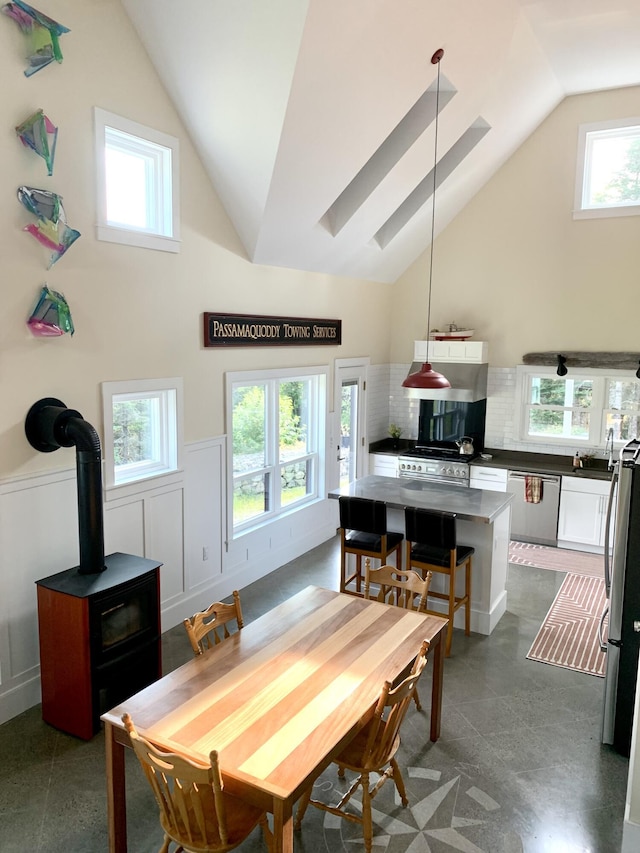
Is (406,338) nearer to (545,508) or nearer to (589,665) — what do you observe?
(545,508)

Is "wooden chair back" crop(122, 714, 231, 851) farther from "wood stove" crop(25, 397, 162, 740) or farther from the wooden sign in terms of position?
the wooden sign

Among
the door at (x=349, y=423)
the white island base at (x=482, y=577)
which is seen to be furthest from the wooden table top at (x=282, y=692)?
the door at (x=349, y=423)

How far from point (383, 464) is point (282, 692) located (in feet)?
20.5

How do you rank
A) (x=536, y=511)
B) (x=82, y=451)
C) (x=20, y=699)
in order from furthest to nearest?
(x=536, y=511) → (x=20, y=699) → (x=82, y=451)

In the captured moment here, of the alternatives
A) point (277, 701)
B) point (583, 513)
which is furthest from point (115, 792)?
point (583, 513)

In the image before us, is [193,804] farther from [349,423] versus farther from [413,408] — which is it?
[413,408]

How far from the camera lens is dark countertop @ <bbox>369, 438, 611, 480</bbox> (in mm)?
7895

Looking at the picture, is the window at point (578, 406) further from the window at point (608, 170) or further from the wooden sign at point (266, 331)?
the wooden sign at point (266, 331)

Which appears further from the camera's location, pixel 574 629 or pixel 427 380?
pixel 574 629

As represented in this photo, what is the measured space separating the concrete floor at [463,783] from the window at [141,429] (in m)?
1.62

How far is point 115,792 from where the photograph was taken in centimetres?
299

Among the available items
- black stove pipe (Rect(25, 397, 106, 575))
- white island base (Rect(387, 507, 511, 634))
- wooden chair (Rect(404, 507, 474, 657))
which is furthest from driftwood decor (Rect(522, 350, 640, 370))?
black stove pipe (Rect(25, 397, 106, 575))

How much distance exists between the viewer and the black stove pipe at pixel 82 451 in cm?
424

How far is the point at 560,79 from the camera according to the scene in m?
7.31
